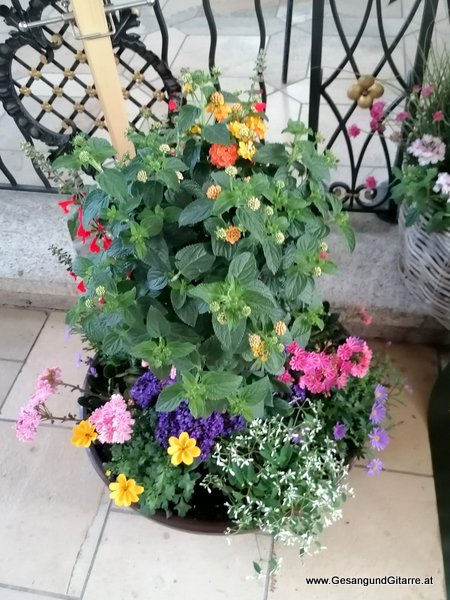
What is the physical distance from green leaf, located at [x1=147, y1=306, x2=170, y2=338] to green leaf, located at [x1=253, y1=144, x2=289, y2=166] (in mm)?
240

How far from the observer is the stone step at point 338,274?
4.41 feet

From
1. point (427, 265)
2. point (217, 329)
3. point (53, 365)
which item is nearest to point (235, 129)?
point (217, 329)

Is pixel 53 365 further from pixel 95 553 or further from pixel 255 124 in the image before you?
pixel 255 124

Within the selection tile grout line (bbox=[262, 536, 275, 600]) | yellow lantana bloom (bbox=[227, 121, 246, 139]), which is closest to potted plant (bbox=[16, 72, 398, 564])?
yellow lantana bloom (bbox=[227, 121, 246, 139])

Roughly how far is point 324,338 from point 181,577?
55cm

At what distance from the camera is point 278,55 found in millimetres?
2271

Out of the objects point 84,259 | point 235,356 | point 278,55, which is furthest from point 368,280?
point 278,55

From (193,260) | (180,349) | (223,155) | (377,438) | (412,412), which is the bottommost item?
(412,412)

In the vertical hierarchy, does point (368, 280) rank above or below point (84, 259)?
below

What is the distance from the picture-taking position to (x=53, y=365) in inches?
57.9

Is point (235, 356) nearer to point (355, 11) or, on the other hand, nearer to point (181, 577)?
point (181, 577)

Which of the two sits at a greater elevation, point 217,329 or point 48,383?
point 217,329

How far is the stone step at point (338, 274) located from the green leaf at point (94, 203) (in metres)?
0.63

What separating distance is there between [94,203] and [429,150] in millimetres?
616
